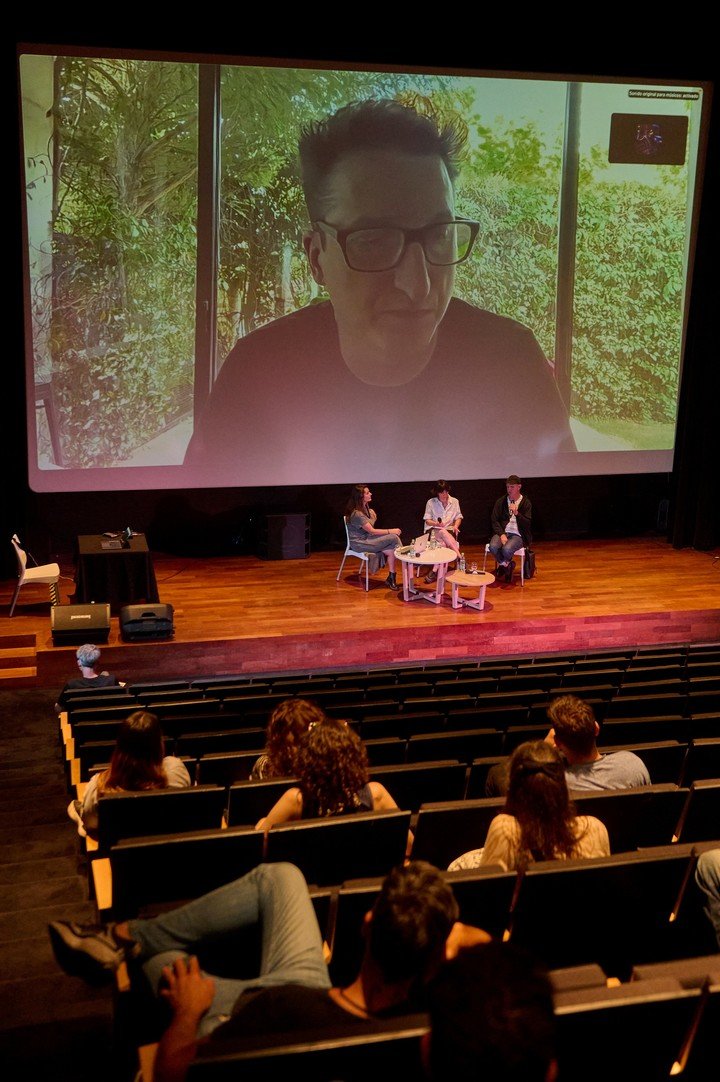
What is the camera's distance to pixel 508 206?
966 cm

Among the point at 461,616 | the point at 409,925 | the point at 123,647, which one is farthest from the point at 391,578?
the point at 409,925

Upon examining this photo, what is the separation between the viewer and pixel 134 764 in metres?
3.56

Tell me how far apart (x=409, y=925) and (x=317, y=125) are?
8.49 meters

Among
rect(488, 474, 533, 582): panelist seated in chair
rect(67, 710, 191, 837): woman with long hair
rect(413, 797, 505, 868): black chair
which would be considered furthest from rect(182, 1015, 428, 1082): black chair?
rect(488, 474, 533, 582): panelist seated in chair

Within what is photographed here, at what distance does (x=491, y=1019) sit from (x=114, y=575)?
24.0ft

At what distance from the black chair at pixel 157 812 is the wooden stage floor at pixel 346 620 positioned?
430cm

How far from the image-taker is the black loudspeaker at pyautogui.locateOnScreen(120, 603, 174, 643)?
769 centimetres

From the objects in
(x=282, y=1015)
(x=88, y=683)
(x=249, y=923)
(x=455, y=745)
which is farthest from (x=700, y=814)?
(x=88, y=683)

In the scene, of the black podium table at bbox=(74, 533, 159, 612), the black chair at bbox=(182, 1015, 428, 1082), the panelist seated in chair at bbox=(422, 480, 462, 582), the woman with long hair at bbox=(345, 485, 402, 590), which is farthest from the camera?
the panelist seated in chair at bbox=(422, 480, 462, 582)

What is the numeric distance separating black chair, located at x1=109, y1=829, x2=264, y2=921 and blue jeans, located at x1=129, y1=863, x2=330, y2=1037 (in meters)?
0.62

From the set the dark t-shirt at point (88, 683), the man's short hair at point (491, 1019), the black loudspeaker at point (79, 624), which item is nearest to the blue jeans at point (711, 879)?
the man's short hair at point (491, 1019)

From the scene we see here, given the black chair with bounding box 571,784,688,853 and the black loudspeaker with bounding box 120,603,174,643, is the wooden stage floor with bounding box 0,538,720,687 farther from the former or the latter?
the black chair with bounding box 571,784,688,853

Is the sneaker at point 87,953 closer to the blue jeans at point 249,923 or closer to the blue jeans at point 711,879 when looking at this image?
the blue jeans at point 249,923

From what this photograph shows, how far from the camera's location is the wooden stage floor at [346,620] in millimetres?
7762
